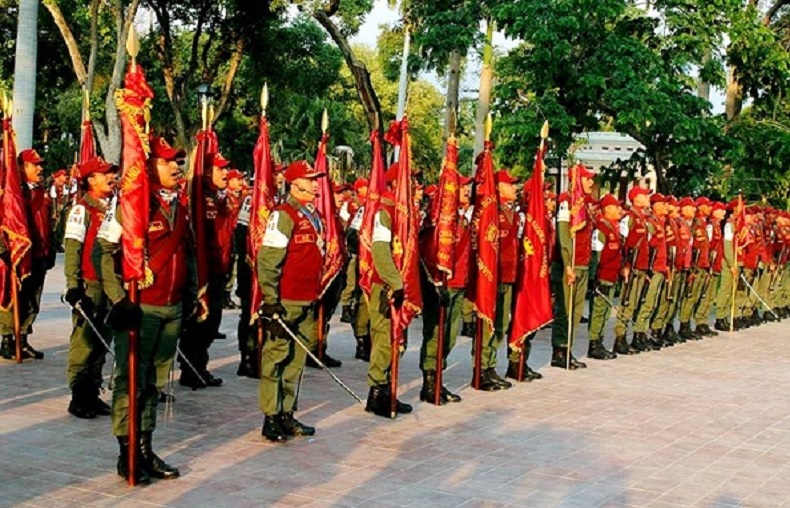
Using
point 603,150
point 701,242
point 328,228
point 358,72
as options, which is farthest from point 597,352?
point 603,150

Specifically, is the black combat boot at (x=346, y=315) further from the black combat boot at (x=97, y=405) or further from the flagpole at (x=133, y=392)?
the flagpole at (x=133, y=392)

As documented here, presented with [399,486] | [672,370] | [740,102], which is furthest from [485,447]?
[740,102]

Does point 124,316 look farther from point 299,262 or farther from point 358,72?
point 358,72

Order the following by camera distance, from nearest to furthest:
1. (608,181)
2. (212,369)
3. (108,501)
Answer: (108,501), (212,369), (608,181)

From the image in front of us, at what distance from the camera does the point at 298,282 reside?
26.9ft

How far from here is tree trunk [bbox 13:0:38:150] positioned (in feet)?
57.2

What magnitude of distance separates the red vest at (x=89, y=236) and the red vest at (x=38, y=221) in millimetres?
2308

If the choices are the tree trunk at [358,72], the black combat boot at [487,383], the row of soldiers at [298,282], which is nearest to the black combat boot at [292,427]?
the row of soldiers at [298,282]

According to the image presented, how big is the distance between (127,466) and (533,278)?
18.9ft

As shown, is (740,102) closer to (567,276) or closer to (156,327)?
(567,276)

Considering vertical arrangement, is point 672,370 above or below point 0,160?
below

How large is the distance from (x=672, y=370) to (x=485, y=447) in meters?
5.54

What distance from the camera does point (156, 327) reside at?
704cm

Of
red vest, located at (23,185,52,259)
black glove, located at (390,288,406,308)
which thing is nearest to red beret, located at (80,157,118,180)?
red vest, located at (23,185,52,259)
